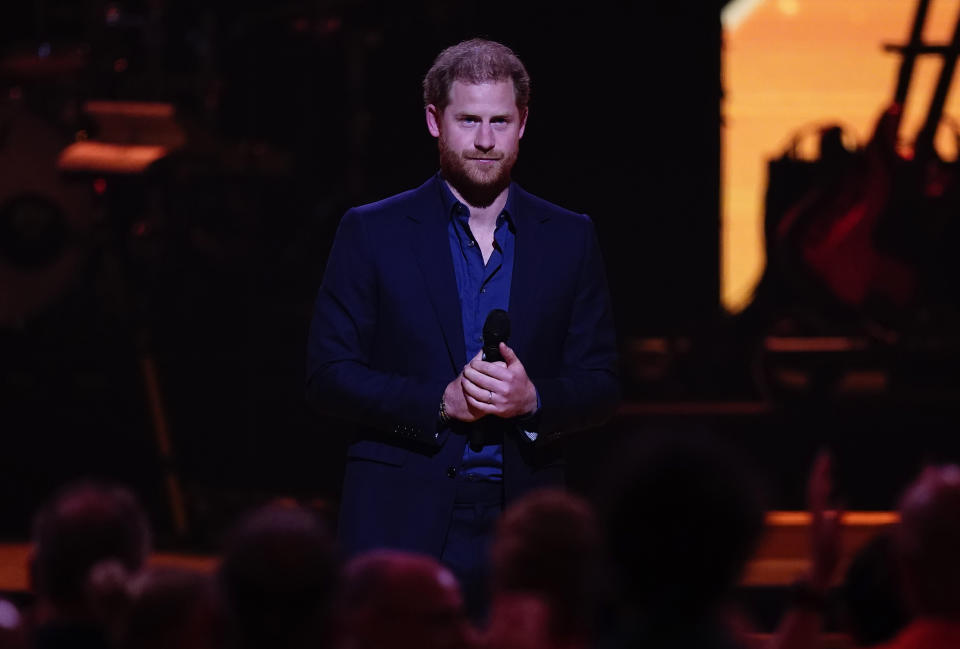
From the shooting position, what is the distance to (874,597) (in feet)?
7.48

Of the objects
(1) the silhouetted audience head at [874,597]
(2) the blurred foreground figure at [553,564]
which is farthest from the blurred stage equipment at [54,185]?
→ (2) the blurred foreground figure at [553,564]

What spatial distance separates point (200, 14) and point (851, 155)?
10.3ft

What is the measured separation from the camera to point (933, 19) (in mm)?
5719

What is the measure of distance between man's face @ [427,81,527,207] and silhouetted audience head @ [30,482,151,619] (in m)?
0.94

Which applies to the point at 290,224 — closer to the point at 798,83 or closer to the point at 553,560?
the point at 798,83

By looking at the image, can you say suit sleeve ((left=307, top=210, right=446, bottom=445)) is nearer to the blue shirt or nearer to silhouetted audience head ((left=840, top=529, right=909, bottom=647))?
the blue shirt

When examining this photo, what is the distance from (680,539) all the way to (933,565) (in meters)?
0.54

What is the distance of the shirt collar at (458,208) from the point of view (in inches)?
107

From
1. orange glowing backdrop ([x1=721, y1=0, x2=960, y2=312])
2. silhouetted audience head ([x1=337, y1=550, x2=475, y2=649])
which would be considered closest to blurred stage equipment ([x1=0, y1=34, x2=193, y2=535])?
orange glowing backdrop ([x1=721, y1=0, x2=960, y2=312])

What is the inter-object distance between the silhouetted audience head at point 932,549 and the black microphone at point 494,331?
794mm

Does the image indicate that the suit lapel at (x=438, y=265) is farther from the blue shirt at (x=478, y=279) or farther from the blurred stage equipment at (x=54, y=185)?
the blurred stage equipment at (x=54, y=185)

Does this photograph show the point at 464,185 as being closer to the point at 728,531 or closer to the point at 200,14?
the point at 728,531

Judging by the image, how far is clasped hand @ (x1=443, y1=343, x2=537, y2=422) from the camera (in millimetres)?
2438

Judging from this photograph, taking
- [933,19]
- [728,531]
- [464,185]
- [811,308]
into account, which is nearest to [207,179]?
[811,308]
